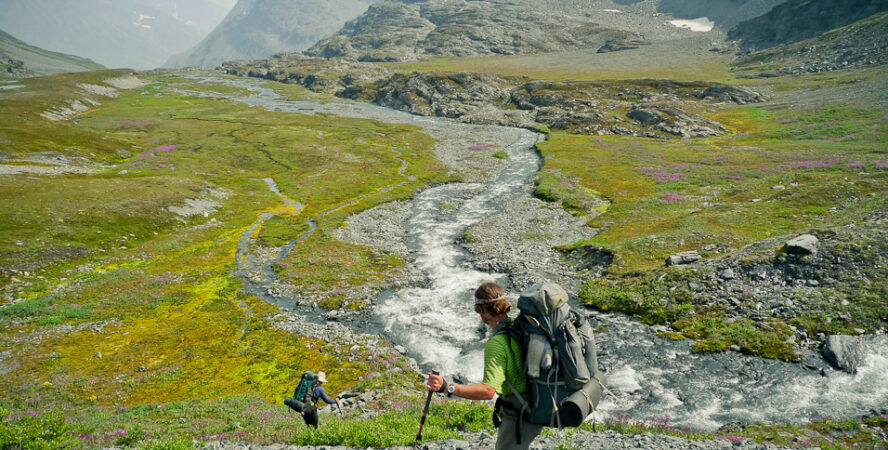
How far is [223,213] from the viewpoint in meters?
58.5

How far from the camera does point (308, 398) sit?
15.0 metres

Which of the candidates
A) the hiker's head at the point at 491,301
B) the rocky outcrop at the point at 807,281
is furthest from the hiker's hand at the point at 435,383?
the rocky outcrop at the point at 807,281

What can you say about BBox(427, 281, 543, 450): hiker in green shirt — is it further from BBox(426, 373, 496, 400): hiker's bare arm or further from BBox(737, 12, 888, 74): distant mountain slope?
BBox(737, 12, 888, 74): distant mountain slope

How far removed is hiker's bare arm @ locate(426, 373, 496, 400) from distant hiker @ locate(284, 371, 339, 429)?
946 centimetres

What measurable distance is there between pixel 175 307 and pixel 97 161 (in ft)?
239

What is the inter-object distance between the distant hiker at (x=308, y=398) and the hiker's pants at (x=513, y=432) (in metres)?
9.33

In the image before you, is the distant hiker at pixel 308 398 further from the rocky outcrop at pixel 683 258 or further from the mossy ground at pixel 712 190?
the rocky outcrop at pixel 683 258

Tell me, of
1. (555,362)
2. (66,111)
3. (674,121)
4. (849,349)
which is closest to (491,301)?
(555,362)

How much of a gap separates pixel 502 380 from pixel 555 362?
96cm

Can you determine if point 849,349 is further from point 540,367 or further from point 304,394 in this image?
point 304,394

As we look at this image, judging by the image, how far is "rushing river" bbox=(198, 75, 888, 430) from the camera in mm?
16984

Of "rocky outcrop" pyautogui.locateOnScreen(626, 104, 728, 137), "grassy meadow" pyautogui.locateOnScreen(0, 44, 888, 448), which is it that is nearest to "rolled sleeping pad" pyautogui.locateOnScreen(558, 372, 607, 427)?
"grassy meadow" pyautogui.locateOnScreen(0, 44, 888, 448)

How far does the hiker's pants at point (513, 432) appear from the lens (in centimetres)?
706

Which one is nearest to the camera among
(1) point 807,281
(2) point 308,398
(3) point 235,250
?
(2) point 308,398
